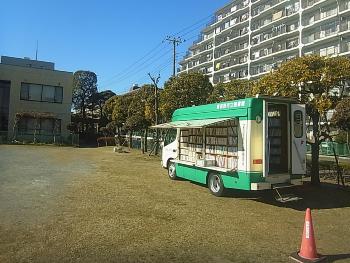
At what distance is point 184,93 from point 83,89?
145 ft

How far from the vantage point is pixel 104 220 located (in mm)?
8328

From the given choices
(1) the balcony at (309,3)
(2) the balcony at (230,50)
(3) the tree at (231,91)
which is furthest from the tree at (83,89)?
(3) the tree at (231,91)

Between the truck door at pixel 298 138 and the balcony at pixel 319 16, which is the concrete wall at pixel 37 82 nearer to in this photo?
the truck door at pixel 298 138

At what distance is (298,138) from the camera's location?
11422mm

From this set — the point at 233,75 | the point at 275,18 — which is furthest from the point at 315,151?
the point at 233,75

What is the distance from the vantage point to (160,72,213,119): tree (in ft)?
88.0

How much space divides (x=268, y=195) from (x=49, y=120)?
34498 mm

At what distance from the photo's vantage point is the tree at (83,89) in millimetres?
66750

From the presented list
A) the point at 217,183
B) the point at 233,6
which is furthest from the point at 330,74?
the point at 233,6

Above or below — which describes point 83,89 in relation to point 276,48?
below

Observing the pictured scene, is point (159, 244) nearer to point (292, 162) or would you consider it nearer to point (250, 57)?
point (292, 162)

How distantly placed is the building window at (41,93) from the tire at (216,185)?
1387 inches

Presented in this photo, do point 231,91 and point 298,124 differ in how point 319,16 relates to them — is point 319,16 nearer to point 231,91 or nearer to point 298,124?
point 231,91

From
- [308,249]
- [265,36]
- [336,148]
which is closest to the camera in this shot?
[308,249]
